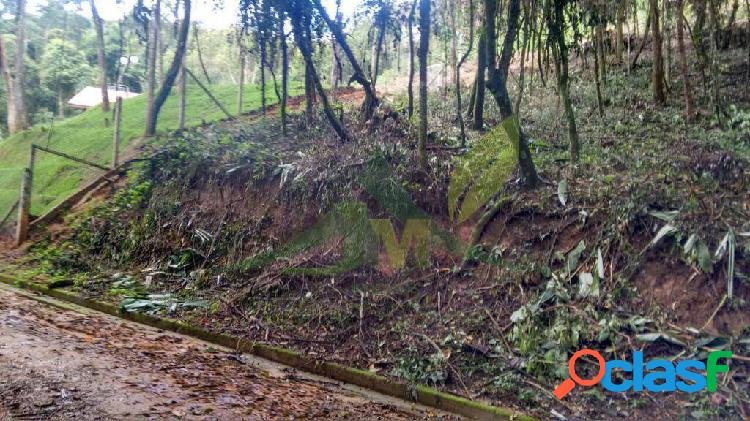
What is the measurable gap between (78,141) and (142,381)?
13996mm

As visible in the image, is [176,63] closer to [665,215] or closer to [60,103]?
[665,215]

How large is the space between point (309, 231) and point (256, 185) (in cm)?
172

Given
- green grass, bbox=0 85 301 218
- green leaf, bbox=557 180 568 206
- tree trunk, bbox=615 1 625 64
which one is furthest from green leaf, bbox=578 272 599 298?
green grass, bbox=0 85 301 218

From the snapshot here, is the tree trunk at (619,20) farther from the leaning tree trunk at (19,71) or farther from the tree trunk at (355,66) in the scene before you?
the leaning tree trunk at (19,71)

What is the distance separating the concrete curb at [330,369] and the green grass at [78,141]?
5.75m

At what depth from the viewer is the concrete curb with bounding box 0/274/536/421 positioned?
17.3 feet

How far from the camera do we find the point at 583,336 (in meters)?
5.61

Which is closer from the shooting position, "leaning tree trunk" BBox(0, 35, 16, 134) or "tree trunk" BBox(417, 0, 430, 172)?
"tree trunk" BBox(417, 0, 430, 172)

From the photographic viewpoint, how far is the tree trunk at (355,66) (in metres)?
9.53

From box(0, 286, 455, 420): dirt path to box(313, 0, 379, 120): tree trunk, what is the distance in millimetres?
5475

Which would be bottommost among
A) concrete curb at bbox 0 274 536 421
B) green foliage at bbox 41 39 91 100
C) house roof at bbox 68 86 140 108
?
concrete curb at bbox 0 274 536 421

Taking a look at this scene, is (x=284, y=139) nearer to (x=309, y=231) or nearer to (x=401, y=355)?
(x=309, y=231)

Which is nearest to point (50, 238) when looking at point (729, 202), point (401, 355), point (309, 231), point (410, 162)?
point (309, 231)

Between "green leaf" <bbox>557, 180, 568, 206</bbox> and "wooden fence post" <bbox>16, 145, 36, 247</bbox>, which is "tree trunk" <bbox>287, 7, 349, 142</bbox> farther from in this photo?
"wooden fence post" <bbox>16, 145, 36, 247</bbox>
